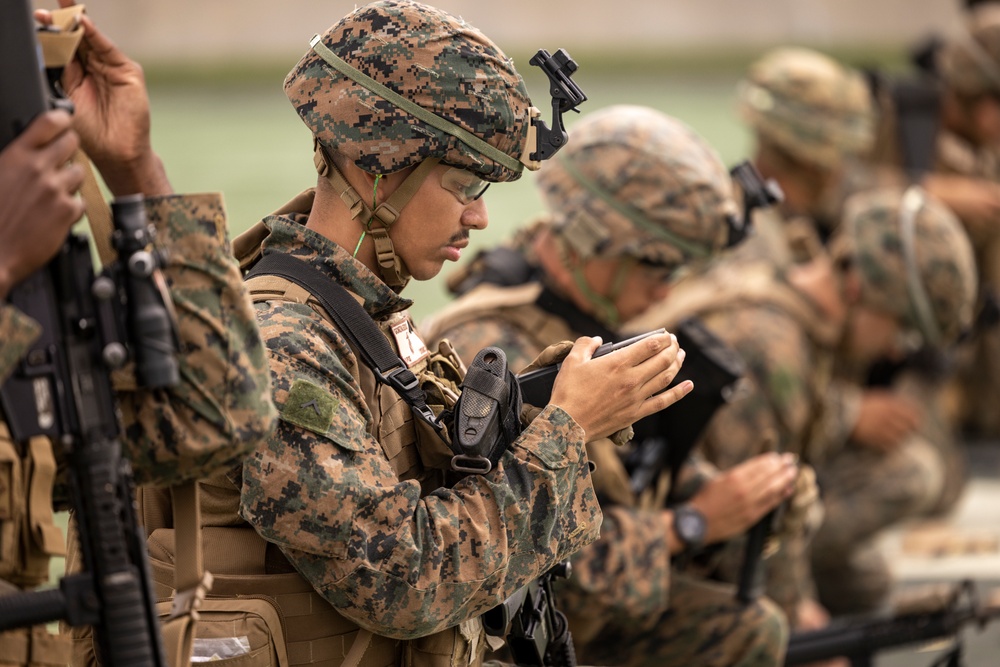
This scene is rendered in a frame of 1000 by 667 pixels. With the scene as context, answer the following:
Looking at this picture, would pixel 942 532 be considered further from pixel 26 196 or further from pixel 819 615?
pixel 26 196

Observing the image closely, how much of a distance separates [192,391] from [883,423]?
5857 millimetres

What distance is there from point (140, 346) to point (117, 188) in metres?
0.59

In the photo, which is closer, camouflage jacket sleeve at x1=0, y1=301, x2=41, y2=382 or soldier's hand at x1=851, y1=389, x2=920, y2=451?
camouflage jacket sleeve at x1=0, y1=301, x2=41, y2=382

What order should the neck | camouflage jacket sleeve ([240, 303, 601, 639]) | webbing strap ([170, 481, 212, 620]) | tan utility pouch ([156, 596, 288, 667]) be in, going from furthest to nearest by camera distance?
1. the neck
2. tan utility pouch ([156, 596, 288, 667])
3. camouflage jacket sleeve ([240, 303, 601, 639])
4. webbing strap ([170, 481, 212, 620])

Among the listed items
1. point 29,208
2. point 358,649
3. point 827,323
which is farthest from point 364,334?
point 827,323

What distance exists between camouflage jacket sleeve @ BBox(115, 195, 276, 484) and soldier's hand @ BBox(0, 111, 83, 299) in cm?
24

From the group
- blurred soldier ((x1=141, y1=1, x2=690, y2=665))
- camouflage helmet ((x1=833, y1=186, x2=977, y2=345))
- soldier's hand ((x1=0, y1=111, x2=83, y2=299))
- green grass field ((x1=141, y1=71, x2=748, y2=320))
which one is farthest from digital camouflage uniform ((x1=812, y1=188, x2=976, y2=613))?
soldier's hand ((x1=0, y1=111, x2=83, y2=299))

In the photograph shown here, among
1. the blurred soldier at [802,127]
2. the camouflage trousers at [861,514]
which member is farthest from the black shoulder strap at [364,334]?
the blurred soldier at [802,127]

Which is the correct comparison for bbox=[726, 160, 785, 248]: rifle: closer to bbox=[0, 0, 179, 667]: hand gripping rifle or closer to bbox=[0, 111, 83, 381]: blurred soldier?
bbox=[0, 0, 179, 667]: hand gripping rifle

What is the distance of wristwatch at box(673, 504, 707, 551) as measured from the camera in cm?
472

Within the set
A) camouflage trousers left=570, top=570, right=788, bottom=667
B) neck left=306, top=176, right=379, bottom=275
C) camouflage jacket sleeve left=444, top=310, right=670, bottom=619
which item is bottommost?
camouflage trousers left=570, top=570, right=788, bottom=667

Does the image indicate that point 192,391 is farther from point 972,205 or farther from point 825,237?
point 972,205

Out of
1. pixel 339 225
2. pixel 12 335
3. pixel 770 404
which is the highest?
pixel 12 335

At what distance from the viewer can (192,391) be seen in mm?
2480
